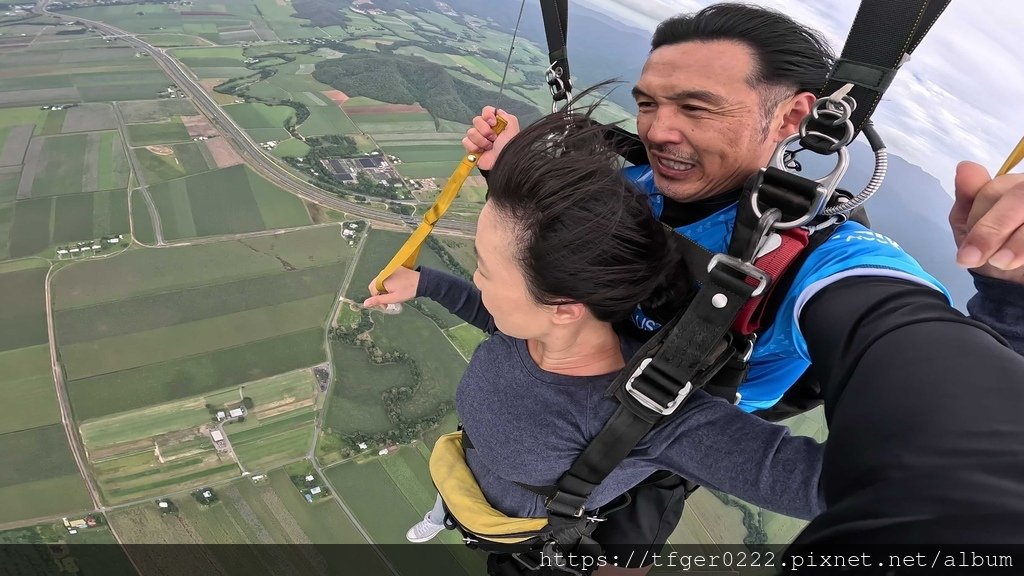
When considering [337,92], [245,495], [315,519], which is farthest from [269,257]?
[337,92]

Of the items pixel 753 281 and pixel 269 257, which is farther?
pixel 269 257

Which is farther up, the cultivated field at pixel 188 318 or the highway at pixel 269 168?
the highway at pixel 269 168

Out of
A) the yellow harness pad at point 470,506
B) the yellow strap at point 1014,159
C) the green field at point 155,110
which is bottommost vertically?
the green field at point 155,110

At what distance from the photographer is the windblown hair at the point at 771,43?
1.37 m

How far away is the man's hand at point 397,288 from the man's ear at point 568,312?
2.56 feet

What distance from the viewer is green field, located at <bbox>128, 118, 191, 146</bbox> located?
19328mm

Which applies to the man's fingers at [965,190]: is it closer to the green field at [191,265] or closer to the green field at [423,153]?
the green field at [191,265]

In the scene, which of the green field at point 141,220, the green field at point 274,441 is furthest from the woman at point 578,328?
the green field at point 141,220

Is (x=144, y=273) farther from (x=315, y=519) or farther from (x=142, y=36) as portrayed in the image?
(x=142, y=36)

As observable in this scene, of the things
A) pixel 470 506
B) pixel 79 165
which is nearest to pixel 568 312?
pixel 470 506

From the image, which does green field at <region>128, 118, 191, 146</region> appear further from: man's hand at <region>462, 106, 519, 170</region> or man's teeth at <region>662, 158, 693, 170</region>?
man's teeth at <region>662, 158, 693, 170</region>

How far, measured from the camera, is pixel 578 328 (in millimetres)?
1301

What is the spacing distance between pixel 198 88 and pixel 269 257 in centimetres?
1465

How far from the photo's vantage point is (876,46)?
3.09 ft
